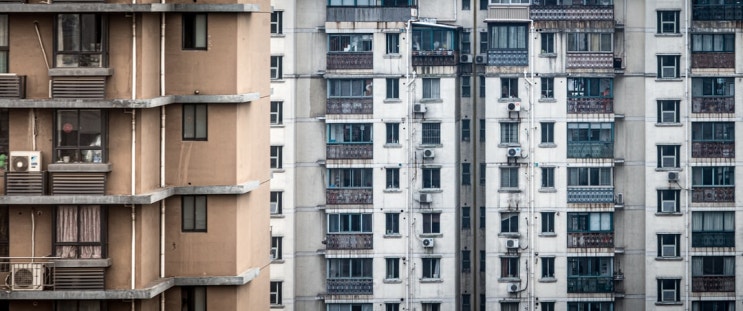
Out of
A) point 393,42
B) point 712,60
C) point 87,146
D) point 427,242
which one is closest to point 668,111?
point 712,60

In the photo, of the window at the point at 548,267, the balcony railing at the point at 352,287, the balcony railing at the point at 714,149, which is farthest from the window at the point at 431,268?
the balcony railing at the point at 714,149

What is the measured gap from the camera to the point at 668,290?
50.0m

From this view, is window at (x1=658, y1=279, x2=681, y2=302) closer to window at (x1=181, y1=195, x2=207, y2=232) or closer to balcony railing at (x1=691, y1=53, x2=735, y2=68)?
balcony railing at (x1=691, y1=53, x2=735, y2=68)

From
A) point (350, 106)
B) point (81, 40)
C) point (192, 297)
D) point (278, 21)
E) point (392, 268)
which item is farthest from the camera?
point (392, 268)

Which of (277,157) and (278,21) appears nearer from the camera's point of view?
(278,21)

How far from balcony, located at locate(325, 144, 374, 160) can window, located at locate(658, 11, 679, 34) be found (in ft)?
32.2

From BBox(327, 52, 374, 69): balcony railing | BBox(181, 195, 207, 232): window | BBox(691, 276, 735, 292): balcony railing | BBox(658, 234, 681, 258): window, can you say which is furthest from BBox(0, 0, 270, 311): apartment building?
BBox(691, 276, 735, 292): balcony railing

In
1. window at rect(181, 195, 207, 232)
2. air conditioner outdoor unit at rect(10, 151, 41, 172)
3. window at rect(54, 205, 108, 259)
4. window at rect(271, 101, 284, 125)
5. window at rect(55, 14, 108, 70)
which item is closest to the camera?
air conditioner outdoor unit at rect(10, 151, 41, 172)

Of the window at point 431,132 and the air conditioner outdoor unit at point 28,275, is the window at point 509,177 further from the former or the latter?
the air conditioner outdoor unit at point 28,275

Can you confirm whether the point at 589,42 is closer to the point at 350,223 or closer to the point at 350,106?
the point at 350,106

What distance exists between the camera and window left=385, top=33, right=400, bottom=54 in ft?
162

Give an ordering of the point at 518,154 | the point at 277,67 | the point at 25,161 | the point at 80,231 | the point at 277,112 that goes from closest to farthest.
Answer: the point at 25,161 < the point at 80,231 < the point at 277,67 < the point at 277,112 < the point at 518,154

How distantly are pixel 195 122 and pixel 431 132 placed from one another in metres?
27.5

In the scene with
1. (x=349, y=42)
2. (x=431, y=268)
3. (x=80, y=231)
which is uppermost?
(x=349, y=42)
